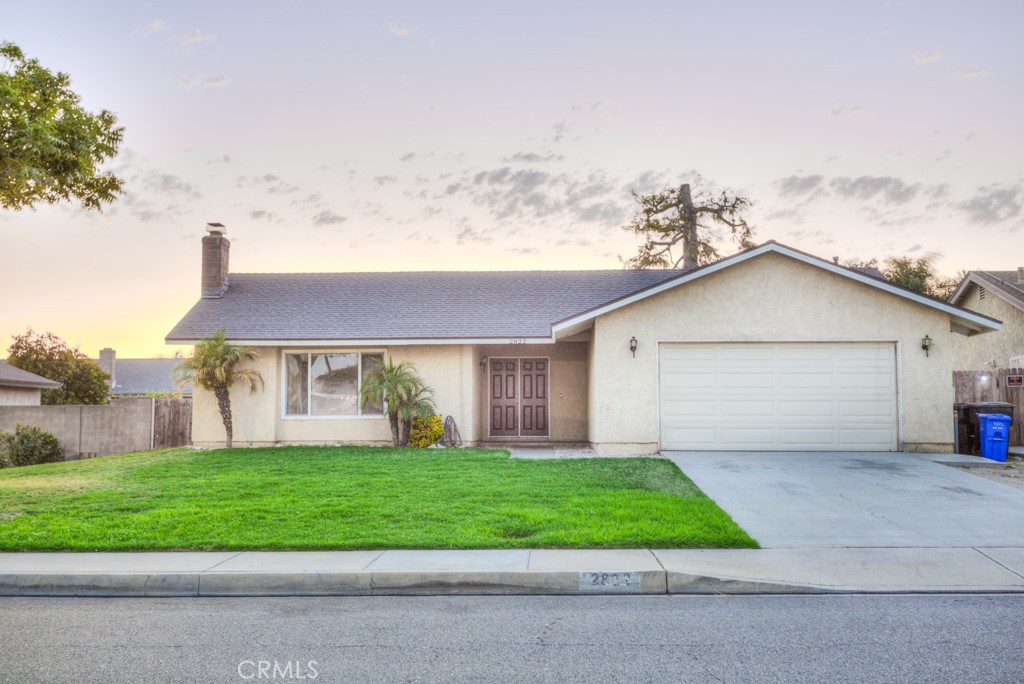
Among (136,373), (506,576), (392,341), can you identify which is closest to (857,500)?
(506,576)

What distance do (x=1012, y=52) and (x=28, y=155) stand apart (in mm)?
17136

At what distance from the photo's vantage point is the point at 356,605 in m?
5.89

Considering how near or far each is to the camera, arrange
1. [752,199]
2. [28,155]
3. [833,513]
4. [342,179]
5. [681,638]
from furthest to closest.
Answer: [752,199], [342,179], [28,155], [833,513], [681,638]

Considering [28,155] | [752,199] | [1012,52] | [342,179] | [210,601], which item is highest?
[752,199]

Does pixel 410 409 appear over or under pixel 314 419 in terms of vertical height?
over

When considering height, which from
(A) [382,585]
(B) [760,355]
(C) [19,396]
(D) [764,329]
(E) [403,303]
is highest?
(E) [403,303]

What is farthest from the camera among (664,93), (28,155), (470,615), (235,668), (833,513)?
(664,93)

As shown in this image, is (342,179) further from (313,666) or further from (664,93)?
(313,666)

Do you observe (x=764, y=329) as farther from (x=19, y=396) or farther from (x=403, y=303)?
(x=19, y=396)

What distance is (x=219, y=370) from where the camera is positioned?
15570mm

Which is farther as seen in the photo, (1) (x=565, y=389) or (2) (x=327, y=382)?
(1) (x=565, y=389)

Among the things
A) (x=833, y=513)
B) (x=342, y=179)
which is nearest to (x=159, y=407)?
(x=342, y=179)

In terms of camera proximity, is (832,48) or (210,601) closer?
(210,601)

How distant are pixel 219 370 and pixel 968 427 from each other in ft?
52.2
